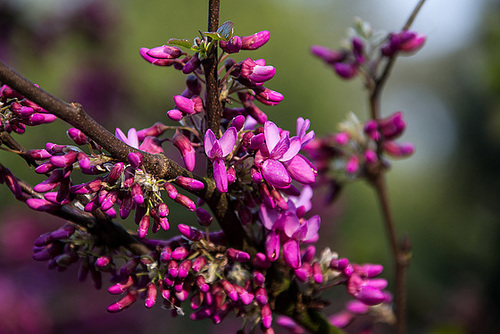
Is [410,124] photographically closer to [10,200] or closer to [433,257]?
[433,257]

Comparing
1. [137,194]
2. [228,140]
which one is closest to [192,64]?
[228,140]

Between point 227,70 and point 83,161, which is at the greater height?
point 227,70

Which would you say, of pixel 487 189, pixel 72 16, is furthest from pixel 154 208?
pixel 487 189

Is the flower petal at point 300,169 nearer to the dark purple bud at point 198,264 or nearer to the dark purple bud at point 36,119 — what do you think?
the dark purple bud at point 198,264

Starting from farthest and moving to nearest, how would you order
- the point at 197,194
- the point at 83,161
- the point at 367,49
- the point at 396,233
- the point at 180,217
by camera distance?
the point at 180,217 → the point at 367,49 → the point at 396,233 → the point at 197,194 → the point at 83,161

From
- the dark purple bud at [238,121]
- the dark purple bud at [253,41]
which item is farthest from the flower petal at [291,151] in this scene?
the dark purple bud at [253,41]

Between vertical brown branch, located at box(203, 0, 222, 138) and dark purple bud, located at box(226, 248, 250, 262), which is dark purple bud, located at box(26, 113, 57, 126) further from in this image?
dark purple bud, located at box(226, 248, 250, 262)

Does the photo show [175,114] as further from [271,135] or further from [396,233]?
[396,233]

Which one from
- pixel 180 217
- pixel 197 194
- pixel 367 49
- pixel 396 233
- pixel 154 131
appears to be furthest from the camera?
pixel 180 217
